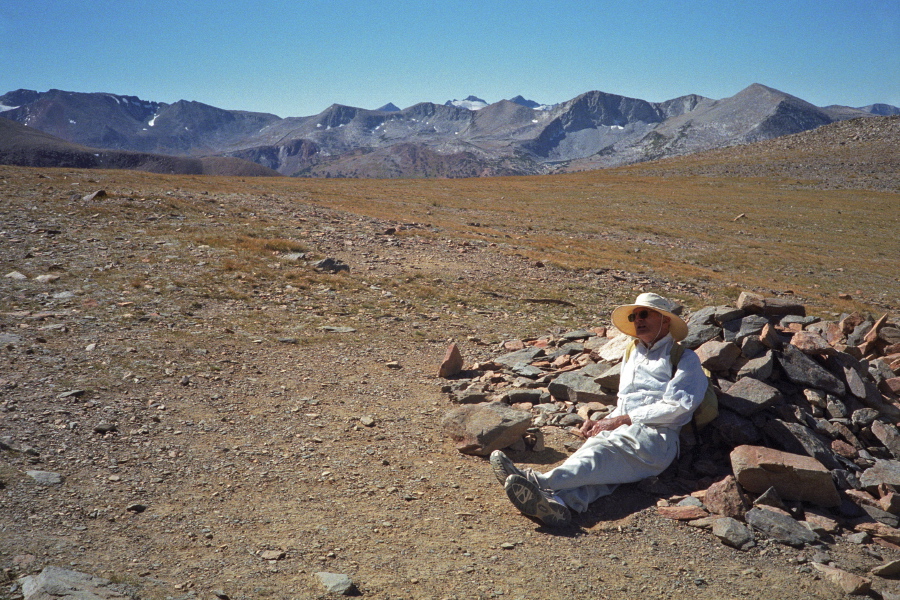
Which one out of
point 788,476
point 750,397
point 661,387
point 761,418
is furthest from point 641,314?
point 788,476

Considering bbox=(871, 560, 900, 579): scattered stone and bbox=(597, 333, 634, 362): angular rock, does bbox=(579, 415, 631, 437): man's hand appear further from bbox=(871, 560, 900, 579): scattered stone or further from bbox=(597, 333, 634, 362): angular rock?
bbox=(597, 333, 634, 362): angular rock

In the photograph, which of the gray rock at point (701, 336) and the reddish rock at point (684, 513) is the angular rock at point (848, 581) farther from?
the gray rock at point (701, 336)

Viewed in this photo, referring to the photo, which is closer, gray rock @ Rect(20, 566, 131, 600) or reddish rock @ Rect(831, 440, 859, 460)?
gray rock @ Rect(20, 566, 131, 600)

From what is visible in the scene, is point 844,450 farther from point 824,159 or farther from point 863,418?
point 824,159

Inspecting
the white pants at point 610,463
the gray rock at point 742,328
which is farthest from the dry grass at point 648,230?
the white pants at point 610,463

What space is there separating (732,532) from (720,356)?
244 cm

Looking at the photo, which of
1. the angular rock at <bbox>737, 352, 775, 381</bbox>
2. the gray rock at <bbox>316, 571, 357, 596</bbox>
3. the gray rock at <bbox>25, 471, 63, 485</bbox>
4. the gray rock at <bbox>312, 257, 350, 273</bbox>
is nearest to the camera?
the gray rock at <bbox>316, 571, 357, 596</bbox>

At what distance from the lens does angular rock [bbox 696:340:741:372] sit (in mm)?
6945

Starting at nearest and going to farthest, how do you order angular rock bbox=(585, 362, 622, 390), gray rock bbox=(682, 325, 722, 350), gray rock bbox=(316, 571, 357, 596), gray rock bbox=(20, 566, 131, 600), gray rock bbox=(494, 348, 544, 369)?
gray rock bbox=(20, 566, 131, 600), gray rock bbox=(316, 571, 357, 596), angular rock bbox=(585, 362, 622, 390), gray rock bbox=(682, 325, 722, 350), gray rock bbox=(494, 348, 544, 369)

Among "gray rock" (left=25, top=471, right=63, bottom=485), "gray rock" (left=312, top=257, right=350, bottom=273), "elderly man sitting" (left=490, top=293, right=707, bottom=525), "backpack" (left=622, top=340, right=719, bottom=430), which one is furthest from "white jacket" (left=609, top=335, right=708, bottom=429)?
"gray rock" (left=312, top=257, right=350, bottom=273)

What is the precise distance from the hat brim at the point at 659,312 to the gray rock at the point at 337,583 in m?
3.57

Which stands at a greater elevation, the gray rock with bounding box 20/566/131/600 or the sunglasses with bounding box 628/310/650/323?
the sunglasses with bounding box 628/310/650/323

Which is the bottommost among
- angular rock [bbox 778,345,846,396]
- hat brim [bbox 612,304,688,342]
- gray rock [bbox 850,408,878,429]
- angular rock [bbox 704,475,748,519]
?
angular rock [bbox 704,475,748,519]

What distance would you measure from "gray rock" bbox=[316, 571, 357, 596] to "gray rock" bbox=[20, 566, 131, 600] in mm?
1202
